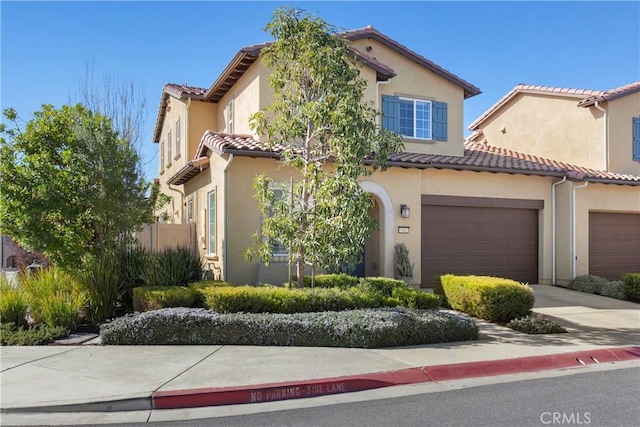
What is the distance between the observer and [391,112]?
16.0 m

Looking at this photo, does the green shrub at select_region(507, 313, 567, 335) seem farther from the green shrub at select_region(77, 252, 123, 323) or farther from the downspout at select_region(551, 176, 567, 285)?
the green shrub at select_region(77, 252, 123, 323)

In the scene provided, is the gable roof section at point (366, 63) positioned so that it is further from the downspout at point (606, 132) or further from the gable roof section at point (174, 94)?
the downspout at point (606, 132)

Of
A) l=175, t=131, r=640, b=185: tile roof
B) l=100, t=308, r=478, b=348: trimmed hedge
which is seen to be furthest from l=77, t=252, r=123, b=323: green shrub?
l=175, t=131, r=640, b=185: tile roof

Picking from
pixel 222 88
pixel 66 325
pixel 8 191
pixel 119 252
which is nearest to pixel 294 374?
pixel 66 325

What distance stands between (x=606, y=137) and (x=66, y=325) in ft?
53.5

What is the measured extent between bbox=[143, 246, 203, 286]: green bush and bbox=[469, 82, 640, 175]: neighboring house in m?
13.3

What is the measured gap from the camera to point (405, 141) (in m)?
15.9

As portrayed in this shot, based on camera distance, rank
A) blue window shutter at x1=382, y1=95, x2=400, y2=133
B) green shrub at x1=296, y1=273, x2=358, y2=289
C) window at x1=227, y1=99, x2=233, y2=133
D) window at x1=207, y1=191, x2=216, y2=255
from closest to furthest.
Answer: green shrub at x1=296, y1=273, x2=358, y2=289 → window at x1=207, y1=191, x2=216, y2=255 → blue window shutter at x1=382, y1=95, x2=400, y2=133 → window at x1=227, y1=99, x2=233, y2=133

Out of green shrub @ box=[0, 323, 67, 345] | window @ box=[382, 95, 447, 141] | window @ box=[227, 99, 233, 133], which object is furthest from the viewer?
window @ box=[227, 99, 233, 133]

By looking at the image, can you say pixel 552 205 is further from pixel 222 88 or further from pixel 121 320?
pixel 121 320

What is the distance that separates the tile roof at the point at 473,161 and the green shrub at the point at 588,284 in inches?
112

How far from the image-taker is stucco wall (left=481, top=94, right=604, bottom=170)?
58.2 ft

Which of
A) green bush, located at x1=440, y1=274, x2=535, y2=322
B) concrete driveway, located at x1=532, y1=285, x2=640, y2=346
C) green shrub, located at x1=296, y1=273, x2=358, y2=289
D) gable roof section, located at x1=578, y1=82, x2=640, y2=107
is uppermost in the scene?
gable roof section, located at x1=578, y1=82, x2=640, y2=107

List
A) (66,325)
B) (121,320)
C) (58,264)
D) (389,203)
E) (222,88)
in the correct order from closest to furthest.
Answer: (121,320)
(66,325)
(58,264)
(389,203)
(222,88)
